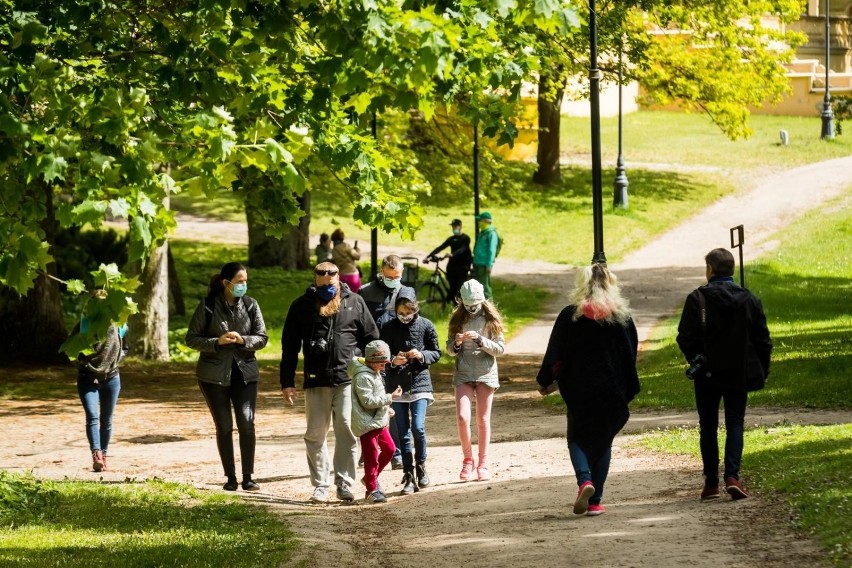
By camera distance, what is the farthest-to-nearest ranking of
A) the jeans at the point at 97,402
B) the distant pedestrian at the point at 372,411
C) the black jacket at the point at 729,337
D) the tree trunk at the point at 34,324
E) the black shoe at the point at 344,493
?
1. the tree trunk at the point at 34,324
2. the jeans at the point at 97,402
3. the black shoe at the point at 344,493
4. the distant pedestrian at the point at 372,411
5. the black jacket at the point at 729,337

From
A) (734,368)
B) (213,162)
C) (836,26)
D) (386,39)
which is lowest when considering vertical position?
(734,368)

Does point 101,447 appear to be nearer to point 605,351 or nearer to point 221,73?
point 221,73

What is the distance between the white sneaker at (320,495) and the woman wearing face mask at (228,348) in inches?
30.7

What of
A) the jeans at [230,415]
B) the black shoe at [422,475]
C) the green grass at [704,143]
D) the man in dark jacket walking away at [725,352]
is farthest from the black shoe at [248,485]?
the green grass at [704,143]

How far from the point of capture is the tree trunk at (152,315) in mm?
21594

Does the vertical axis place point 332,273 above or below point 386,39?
below

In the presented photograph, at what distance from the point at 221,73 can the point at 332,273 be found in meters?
1.97

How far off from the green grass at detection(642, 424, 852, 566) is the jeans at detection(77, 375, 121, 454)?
4.95m

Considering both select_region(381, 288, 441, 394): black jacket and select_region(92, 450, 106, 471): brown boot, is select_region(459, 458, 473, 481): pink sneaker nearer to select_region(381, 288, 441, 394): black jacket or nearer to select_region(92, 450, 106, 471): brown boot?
select_region(381, 288, 441, 394): black jacket

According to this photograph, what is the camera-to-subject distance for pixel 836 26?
2317 inches

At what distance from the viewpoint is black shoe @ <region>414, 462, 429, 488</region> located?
1194cm

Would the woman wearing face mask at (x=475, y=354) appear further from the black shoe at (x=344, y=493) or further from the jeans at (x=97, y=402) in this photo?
the jeans at (x=97, y=402)

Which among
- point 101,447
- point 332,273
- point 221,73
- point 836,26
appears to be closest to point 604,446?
point 332,273

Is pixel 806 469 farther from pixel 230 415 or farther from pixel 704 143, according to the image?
pixel 704 143
